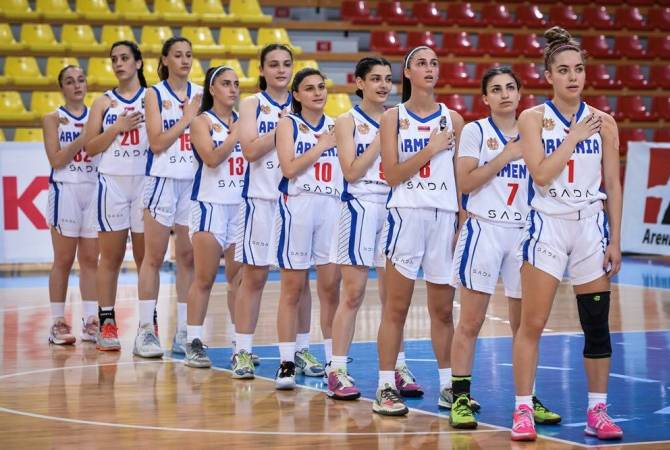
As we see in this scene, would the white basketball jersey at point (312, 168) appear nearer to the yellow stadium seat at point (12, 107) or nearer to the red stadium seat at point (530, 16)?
the yellow stadium seat at point (12, 107)

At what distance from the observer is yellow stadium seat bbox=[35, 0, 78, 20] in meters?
16.6

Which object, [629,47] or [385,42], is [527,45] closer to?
[629,47]

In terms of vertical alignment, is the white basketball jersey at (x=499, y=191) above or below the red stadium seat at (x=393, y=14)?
below

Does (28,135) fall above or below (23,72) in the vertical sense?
below

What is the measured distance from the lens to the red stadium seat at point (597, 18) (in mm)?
19594

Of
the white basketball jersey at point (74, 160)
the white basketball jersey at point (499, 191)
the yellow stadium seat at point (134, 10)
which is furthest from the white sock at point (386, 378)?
the yellow stadium seat at point (134, 10)

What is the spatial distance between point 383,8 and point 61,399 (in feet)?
42.6

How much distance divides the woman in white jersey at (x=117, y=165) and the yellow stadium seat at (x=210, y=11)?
894 cm

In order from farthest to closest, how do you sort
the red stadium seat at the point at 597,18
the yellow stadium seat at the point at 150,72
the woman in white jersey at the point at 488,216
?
1. the red stadium seat at the point at 597,18
2. the yellow stadium seat at the point at 150,72
3. the woman in white jersey at the point at 488,216

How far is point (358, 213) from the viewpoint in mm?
6570

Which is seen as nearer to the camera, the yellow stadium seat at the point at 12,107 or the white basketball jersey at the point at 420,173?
the white basketball jersey at the point at 420,173

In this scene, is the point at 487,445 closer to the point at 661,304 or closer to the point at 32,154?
the point at 661,304

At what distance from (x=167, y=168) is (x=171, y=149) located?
0.15 m


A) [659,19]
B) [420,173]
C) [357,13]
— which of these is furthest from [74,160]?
[659,19]
